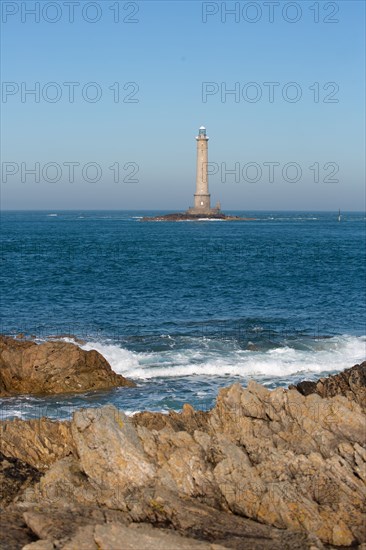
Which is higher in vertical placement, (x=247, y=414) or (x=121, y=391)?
(x=247, y=414)

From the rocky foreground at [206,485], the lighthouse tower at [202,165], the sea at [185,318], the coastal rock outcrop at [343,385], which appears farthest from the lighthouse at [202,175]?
the rocky foreground at [206,485]

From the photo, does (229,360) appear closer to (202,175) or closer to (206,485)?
(206,485)

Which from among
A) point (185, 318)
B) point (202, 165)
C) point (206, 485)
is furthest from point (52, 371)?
point (202, 165)

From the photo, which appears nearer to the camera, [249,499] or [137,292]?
[249,499]

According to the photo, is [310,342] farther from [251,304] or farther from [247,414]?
[247,414]

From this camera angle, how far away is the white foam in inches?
799

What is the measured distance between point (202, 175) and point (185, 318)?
90191mm

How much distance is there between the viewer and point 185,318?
2870 centimetres

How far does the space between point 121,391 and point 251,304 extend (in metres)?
15.9

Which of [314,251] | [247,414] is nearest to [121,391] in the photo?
[247,414]

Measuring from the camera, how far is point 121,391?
1805 centimetres

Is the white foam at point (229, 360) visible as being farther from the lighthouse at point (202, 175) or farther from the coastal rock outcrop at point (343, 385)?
the lighthouse at point (202, 175)

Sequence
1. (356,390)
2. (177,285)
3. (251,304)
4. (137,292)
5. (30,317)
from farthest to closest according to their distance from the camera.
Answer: (177,285) < (137,292) < (251,304) < (30,317) < (356,390)

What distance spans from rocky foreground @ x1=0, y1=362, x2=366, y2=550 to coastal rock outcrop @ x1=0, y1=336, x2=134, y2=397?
751cm
